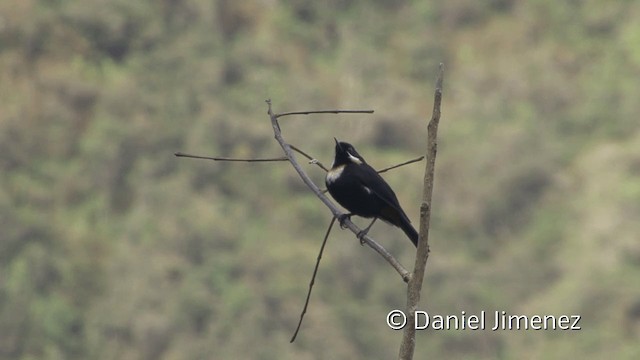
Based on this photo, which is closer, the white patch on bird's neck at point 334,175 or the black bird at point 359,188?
the black bird at point 359,188

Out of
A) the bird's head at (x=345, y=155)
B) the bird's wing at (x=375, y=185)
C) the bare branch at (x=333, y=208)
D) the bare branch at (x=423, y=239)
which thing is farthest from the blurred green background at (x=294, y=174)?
the bare branch at (x=423, y=239)

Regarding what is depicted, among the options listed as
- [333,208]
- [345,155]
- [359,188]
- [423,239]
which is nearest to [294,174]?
[345,155]

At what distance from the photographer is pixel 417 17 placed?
18.9m

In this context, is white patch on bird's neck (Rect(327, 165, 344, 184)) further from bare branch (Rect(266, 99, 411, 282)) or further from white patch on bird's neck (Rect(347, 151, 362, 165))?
bare branch (Rect(266, 99, 411, 282))

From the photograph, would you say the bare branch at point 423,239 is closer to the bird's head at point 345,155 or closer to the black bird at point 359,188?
the black bird at point 359,188

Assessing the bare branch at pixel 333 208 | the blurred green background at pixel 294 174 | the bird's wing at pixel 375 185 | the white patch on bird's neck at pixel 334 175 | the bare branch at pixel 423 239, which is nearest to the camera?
the bare branch at pixel 423 239

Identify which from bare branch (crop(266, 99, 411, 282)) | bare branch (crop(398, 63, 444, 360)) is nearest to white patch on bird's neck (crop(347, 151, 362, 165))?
bare branch (crop(266, 99, 411, 282))

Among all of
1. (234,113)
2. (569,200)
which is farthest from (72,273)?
(569,200)

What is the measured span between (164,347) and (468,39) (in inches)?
301

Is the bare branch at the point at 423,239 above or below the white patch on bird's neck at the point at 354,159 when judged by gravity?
Answer: below

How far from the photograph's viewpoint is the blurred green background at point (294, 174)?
13891mm

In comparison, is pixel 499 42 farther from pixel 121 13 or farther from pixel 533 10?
pixel 121 13

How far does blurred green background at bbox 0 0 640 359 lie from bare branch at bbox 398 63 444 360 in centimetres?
1183

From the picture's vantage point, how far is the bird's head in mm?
3268
